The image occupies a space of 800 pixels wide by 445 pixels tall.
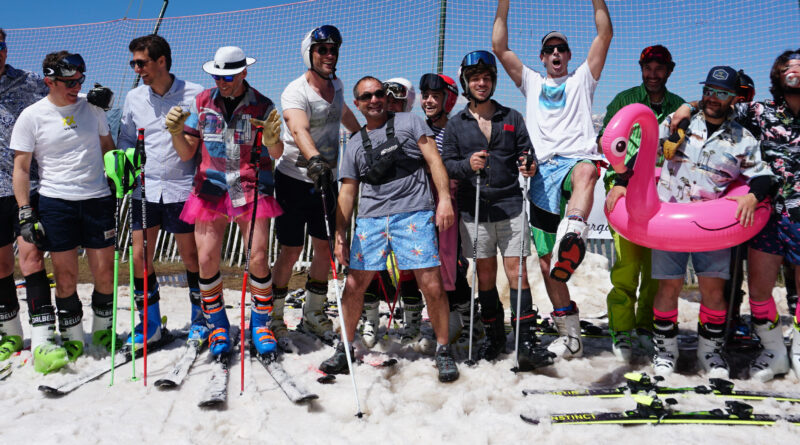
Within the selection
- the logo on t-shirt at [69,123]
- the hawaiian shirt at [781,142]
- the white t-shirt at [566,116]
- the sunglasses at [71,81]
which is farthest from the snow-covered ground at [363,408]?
the sunglasses at [71,81]

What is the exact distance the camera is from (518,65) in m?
4.19

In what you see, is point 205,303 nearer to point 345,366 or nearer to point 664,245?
point 345,366

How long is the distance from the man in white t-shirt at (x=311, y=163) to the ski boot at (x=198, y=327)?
0.54 metres

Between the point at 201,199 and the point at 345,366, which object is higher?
the point at 201,199

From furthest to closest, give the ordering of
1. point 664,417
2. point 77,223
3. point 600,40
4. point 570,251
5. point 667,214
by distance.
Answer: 1. point 77,223
2. point 600,40
3. point 667,214
4. point 570,251
5. point 664,417

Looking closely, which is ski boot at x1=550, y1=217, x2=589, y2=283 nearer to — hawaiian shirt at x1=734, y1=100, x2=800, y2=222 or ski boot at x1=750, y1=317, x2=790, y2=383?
hawaiian shirt at x1=734, y1=100, x2=800, y2=222

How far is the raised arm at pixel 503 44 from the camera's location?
4.14 metres

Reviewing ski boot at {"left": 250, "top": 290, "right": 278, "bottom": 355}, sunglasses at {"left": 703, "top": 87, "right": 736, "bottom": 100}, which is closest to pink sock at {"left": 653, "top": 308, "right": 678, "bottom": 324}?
sunglasses at {"left": 703, "top": 87, "right": 736, "bottom": 100}

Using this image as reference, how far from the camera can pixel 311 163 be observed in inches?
146

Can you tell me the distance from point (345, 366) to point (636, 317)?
2.37 meters

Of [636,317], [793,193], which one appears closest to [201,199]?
[636,317]

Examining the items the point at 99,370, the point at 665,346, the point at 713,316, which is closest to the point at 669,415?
the point at 665,346

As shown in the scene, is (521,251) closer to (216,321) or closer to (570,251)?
(570,251)

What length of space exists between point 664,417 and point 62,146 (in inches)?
169
